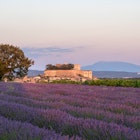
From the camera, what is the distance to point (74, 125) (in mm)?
4707

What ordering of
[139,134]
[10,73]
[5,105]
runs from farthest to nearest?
1. [10,73]
2. [5,105]
3. [139,134]

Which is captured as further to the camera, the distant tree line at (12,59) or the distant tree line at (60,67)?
the distant tree line at (60,67)

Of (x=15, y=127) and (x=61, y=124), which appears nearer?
(x=15, y=127)

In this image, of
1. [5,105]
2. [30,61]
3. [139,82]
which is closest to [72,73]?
[30,61]

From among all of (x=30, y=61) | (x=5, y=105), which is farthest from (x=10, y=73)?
(x=5, y=105)

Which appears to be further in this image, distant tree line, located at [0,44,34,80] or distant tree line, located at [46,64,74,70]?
distant tree line, located at [46,64,74,70]

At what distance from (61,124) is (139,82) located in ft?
97.2

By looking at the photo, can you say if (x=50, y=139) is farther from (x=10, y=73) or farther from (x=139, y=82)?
(x=10, y=73)

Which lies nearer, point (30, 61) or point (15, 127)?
point (15, 127)

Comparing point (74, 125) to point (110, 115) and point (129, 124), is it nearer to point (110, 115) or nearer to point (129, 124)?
point (129, 124)

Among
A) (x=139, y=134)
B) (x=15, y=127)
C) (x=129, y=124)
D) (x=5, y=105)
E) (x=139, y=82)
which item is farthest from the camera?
(x=139, y=82)

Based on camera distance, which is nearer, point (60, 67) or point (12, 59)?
point (12, 59)

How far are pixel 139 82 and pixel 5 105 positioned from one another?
27.6m

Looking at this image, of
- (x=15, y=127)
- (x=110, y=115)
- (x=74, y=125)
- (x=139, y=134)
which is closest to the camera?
(x=139, y=134)
